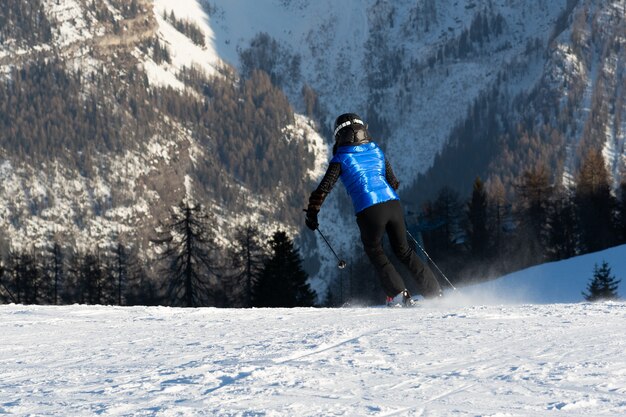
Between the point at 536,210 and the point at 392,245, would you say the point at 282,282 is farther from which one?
the point at 536,210

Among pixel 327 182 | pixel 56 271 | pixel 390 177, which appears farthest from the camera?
pixel 56 271

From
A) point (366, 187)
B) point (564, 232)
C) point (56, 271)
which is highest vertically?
point (564, 232)

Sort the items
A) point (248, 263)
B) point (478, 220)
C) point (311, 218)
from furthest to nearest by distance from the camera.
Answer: point (478, 220) → point (248, 263) → point (311, 218)

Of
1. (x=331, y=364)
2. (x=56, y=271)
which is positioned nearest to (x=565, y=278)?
(x=331, y=364)

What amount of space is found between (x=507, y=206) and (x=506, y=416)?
3042 inches

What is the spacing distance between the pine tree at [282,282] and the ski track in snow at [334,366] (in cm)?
3301

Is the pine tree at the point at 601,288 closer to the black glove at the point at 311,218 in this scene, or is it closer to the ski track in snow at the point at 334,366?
the black glove at the point at 311,218

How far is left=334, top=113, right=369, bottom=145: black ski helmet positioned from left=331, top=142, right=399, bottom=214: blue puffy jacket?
0.26 feet

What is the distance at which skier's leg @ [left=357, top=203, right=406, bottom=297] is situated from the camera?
9.97 meters

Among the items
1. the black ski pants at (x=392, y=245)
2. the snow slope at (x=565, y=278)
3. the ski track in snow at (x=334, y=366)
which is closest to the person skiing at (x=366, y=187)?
the black ski pants at (x=392, y=245)

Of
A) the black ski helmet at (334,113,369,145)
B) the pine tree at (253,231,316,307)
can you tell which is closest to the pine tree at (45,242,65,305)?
the pine tree at (253,231,316,307)

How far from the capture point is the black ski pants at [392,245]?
9.99 metres

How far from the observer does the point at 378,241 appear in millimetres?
10219

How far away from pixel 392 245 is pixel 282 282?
3206cm
